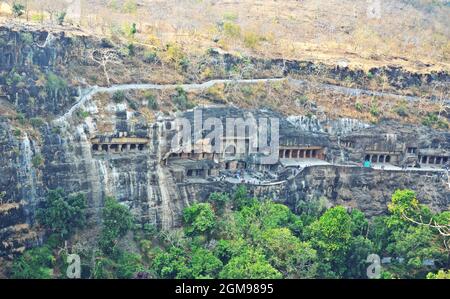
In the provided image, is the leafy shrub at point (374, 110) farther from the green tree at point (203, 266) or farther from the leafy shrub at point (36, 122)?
the leafy shrub at point (36, 122)

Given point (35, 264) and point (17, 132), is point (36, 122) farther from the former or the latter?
point (35, 264)

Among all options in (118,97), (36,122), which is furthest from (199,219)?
(36,122)

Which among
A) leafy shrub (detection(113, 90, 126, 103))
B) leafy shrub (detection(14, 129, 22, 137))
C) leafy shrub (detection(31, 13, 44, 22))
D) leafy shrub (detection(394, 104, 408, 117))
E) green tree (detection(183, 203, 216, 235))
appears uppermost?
leafy shrub (detection(31, 13, 44, 22))

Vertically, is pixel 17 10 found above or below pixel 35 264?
above

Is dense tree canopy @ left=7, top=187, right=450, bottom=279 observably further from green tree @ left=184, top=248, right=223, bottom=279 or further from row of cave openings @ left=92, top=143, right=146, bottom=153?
row of cave openings @ left=92, top=143, right=146, bottom=153

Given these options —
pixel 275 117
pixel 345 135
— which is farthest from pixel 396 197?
pixel 275 117

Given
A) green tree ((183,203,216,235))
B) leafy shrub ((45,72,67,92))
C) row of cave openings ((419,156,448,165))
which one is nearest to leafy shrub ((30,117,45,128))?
leafy shrub ((45,72,67,92))

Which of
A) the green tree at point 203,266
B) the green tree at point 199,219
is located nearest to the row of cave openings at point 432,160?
the green tree at point 199,219
